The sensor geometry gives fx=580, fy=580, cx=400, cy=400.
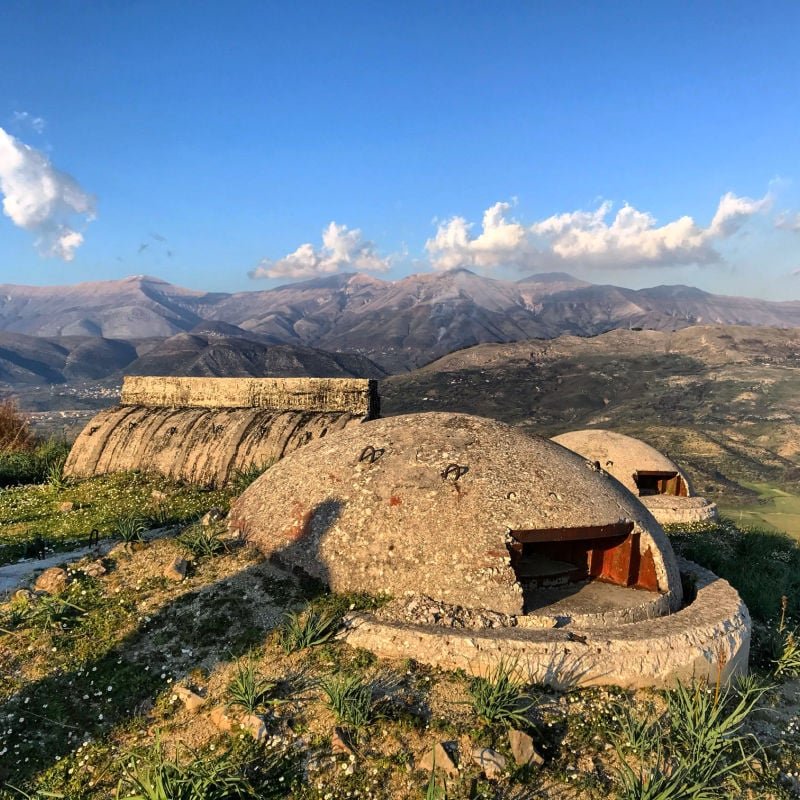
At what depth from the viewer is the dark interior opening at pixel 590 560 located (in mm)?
8375

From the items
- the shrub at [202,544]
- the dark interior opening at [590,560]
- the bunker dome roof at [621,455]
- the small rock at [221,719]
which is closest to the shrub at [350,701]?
the small rock at [221,719]

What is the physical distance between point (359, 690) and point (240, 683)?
128 cm

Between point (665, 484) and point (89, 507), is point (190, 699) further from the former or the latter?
point (665, 484)

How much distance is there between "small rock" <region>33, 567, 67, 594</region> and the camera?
8.59 m

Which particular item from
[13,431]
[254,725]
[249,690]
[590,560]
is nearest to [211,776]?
[254,725]

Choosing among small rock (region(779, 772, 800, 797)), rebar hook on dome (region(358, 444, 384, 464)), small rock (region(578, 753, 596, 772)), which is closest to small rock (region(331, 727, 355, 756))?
small rock (region(578, 753, 596, 772))

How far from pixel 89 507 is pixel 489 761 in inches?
480

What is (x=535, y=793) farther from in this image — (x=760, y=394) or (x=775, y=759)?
(x=760, y=394)

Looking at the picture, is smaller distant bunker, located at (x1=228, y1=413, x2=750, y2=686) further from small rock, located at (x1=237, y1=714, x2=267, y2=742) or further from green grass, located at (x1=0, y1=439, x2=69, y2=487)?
green grass, located at (x1=0, y1=439, x2=69, y2=487)

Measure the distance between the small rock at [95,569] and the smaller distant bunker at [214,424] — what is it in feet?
21.9

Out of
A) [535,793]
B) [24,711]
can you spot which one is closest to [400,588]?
[535,793]

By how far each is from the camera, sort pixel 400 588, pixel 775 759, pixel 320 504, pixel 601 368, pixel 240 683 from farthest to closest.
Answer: pixel 601 368 < pixel 320 504 < pixel 400 588 < pixel 775 759 < pixel 240 683

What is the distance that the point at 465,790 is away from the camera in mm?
5316

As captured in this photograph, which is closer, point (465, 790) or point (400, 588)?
point (465, 790)
